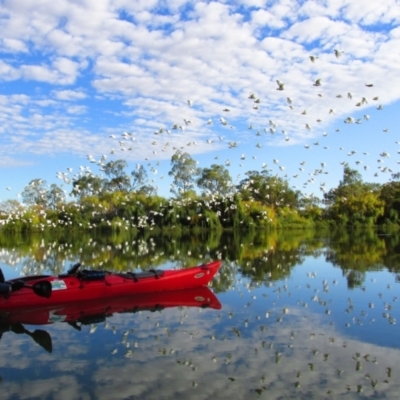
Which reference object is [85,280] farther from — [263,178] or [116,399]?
[263,178]

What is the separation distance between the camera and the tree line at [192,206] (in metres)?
55.4

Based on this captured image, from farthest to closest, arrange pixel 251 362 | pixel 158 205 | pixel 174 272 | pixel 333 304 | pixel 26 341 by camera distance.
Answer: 1. pixel 158 205
2. pixel 174 272
3. pixel 333 304
4. pixel 26 341
5. pixel 251 362

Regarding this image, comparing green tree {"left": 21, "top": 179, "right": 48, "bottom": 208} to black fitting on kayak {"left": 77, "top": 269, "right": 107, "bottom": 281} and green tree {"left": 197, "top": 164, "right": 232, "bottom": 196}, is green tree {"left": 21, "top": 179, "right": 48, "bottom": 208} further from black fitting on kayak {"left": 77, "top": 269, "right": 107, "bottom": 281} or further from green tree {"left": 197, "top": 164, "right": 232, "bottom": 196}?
black fitting on kayak {"left": 77, "top": 269, "right": 107, "bottom": 281}

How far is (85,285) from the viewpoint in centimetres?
1191

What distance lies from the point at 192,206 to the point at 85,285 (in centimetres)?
4496

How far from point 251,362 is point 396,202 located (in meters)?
64.6

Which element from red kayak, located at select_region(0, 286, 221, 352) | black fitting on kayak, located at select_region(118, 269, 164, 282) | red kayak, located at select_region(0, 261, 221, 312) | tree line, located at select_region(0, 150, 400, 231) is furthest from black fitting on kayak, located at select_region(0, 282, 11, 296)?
tree line, located at select_region(0, 150, 400, 231)

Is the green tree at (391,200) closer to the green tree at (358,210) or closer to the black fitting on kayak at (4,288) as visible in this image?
the green tree at (358,210)

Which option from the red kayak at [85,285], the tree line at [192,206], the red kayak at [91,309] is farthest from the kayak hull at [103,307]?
the tree line at [192,206]

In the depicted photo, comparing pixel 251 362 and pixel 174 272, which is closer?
pixel 251 362

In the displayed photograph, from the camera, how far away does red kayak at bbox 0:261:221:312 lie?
11070mm

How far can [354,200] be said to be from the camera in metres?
65.9

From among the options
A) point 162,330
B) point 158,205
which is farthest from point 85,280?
point 158,205

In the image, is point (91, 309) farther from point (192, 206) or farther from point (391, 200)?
point (391, 200)
